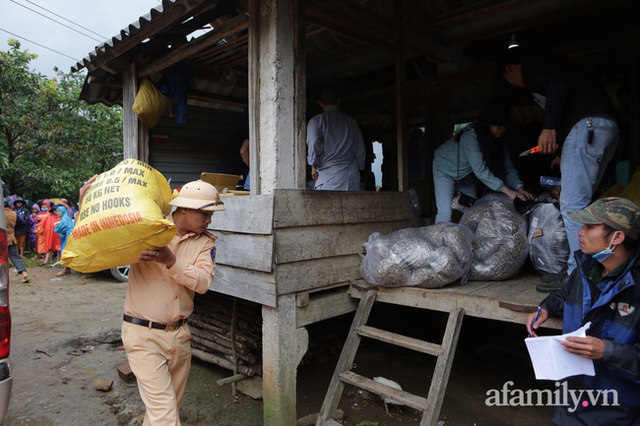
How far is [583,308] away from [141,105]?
16.1 feet

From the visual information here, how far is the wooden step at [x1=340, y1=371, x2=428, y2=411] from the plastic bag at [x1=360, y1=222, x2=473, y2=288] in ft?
2.61

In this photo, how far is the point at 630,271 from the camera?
6.82ft

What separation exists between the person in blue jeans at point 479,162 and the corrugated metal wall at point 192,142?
3.69 meters

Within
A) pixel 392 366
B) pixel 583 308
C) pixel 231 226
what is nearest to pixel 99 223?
pixel 231 226

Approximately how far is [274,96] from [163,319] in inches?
73.3

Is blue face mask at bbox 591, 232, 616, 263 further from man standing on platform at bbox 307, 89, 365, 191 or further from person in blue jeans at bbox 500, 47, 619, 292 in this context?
man standing on platform at bbox 307, 89, 365, 191

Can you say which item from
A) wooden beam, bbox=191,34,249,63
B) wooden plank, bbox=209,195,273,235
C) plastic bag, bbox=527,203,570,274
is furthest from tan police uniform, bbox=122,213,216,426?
wooden beam, bbox=191,34,249,63

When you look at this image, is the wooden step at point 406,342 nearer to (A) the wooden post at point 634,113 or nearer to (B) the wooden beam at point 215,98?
(A) the wooden post at point 634,113

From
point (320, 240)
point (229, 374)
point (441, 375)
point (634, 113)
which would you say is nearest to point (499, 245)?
point (441, 375)

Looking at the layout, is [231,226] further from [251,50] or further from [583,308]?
[583,308]

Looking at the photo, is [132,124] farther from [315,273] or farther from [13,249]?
[13,249]

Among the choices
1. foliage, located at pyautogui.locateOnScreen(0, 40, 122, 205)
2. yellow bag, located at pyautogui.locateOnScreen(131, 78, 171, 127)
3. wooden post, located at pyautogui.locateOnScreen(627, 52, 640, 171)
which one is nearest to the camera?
wooden post, located at pyautogui.locateOnScreen(627, 52, 640, 171)

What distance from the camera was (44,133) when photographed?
47.1 ft

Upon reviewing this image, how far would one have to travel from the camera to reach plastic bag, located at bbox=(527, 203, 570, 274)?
131 inches
